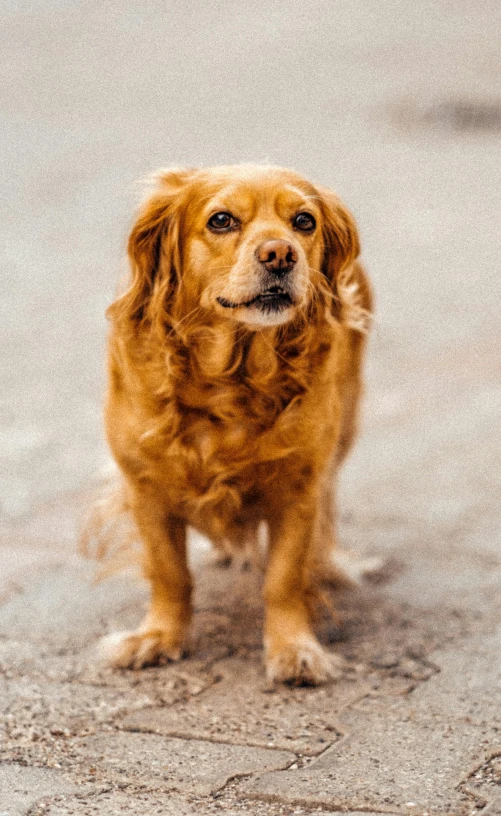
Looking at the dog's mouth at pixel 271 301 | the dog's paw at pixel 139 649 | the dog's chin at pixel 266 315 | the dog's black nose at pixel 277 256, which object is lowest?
the dog's paw at pixel 139 649

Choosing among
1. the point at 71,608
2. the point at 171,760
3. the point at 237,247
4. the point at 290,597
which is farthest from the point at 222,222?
the point at 71,608

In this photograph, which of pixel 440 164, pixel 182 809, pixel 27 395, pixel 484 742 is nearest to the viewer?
pixel 182 809

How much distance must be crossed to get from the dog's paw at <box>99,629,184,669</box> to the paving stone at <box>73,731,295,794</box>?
45 cm

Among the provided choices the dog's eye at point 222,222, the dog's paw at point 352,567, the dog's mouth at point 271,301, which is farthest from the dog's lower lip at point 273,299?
the dog's paw at point 352,567

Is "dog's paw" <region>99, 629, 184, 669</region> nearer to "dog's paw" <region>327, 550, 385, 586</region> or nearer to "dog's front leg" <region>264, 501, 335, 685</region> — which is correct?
"dog's front leg" <region>264, 501, 335, 685</region>

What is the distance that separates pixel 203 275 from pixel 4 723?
1.20 meters

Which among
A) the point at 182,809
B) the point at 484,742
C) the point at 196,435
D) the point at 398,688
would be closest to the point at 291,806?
the point at 182,809

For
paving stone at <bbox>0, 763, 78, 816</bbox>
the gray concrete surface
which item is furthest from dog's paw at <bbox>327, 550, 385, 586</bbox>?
paving stone at <bbox>0, 763, 78, 816</bbox>

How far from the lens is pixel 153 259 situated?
310 centimetres

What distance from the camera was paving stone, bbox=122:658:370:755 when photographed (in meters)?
2.71

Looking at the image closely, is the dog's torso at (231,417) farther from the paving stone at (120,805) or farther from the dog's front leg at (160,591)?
the paving stone at (120,805)

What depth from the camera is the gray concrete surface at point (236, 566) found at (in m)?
2.52

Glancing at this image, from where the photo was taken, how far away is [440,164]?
36.7 feet

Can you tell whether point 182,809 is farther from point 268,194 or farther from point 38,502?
point 38,502
